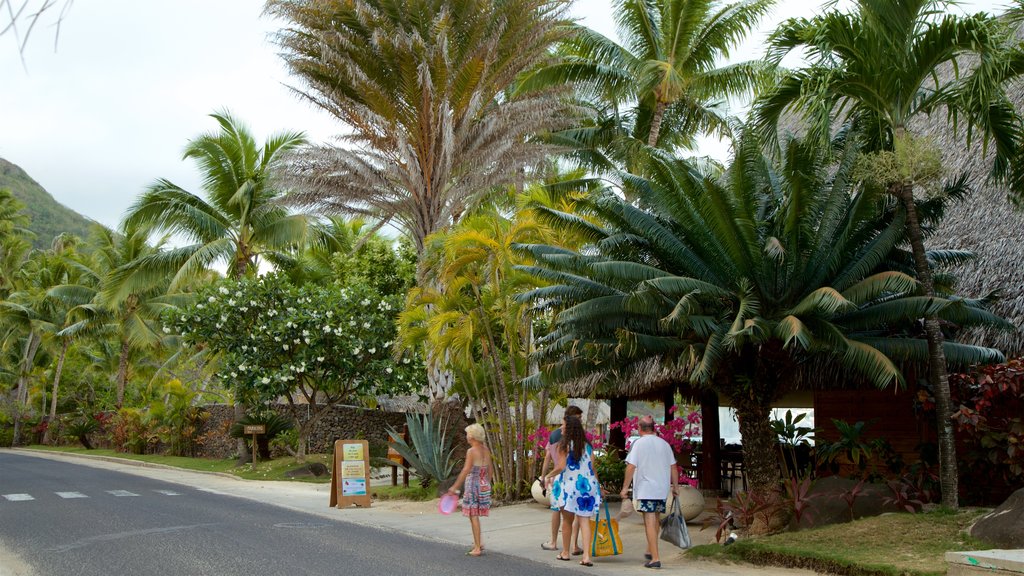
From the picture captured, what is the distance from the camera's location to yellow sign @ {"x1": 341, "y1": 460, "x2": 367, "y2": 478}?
15297 mm

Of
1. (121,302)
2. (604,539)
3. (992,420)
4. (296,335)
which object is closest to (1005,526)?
(992,420)

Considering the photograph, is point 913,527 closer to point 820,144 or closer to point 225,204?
point 820,144

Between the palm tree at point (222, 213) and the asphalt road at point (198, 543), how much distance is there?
1174cm

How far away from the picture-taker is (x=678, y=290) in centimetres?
983

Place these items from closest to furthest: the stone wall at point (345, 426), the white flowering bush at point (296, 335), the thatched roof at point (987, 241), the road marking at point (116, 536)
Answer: the road marking at point (116, 536) < the thatched roof at point (987, 241) < the white flowering bush at point (296, 335) < the stone wall at point (345, 426)

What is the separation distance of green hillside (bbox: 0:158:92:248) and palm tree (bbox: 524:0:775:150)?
92330mm

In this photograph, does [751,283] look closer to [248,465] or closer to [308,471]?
[308,471]

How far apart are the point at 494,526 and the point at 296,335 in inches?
451

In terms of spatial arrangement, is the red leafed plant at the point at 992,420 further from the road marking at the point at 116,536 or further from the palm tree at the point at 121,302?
the palm tree at the point at 121,302

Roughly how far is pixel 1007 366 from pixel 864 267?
1925 millimetres

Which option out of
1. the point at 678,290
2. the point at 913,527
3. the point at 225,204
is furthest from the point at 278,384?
the point at 913,527

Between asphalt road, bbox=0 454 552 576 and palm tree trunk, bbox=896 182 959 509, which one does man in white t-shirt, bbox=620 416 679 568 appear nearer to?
asphalt road, bbox=0 454 552 576

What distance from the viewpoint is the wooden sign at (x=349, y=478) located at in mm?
15250

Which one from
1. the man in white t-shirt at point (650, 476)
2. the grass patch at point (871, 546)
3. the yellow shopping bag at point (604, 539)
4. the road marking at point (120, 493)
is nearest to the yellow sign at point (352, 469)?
the road marking at point (120, 493)
